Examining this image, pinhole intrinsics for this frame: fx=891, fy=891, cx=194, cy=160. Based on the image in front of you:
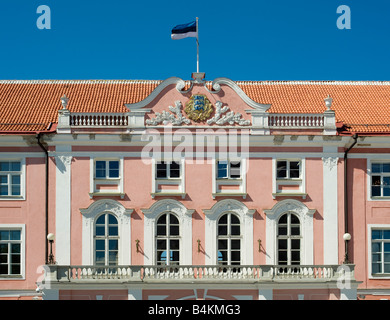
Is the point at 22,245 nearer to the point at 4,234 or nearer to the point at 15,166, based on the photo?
the point at 4,234

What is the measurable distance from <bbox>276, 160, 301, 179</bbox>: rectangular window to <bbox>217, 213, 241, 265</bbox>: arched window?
2.87m

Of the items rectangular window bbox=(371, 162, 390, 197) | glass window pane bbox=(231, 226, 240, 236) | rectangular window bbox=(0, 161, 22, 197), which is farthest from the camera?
rectangular window bbox=(371, 162, 390, 197)

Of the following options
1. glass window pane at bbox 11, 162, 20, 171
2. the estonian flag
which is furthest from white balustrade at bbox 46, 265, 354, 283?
the estonian flag

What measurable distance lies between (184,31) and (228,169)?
21.6 feet

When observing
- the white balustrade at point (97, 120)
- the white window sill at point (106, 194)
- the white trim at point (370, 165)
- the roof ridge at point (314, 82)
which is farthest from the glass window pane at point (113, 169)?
the white trim at point (370, 165)

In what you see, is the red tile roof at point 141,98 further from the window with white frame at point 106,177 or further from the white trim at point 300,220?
the white trim at point 300,220

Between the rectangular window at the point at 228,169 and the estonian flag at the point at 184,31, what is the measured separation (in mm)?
5923

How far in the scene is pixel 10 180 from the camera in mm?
39562

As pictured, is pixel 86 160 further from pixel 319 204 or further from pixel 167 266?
pixel 319 204

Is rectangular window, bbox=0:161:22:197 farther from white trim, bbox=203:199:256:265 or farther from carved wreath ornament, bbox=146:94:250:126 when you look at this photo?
white trim, bbox=203:199:256:265

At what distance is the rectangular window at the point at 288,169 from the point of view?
131 ft

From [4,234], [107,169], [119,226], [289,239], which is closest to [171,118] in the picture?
[107,169]

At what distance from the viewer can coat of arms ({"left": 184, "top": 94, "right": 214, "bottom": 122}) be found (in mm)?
39500

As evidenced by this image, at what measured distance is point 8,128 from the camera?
132 ft
